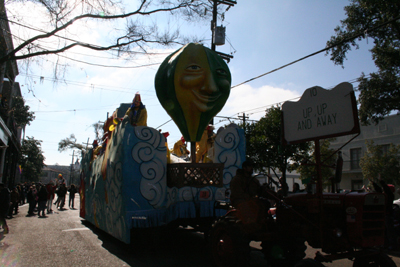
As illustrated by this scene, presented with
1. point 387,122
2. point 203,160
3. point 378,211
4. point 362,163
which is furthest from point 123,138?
point 387,122

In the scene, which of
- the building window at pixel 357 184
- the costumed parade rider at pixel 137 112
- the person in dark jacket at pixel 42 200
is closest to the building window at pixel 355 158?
the building window at pixel 357 184

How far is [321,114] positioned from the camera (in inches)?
165

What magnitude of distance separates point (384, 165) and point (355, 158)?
5.81m

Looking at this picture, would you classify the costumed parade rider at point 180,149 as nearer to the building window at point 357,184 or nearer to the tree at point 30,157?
the building window at point 357,184

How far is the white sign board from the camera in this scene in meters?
3.83

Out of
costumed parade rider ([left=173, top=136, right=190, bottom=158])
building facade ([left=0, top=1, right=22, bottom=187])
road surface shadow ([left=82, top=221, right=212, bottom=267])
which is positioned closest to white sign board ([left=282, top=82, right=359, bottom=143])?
road surface shadow ([left=82, top=221, right=212, bottom=267])

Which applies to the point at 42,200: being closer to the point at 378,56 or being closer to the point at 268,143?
the point at 268,143

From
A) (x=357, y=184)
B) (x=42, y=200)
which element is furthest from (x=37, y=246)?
(x=357, y=184)

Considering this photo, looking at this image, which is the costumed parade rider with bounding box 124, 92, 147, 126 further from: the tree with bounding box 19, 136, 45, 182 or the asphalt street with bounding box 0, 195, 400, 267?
the tree with bounding box 19, 136, 45, 182

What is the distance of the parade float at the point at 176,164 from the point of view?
632cm

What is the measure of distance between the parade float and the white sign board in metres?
2.16

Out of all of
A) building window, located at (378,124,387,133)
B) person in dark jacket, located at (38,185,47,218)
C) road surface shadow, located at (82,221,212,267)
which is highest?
building window, located at (378,124,387,133)

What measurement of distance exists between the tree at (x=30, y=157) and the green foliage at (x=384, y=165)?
38769 millimetres

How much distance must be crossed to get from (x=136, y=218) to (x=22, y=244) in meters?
3.46
